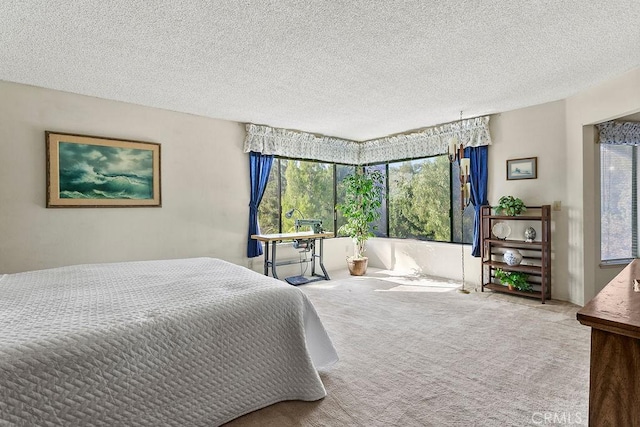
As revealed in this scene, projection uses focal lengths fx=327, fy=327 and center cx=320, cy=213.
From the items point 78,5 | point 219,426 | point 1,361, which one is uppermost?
point 78,5

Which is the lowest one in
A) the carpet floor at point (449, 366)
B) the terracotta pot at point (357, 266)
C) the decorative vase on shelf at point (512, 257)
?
the carpet floor at point (449, 366)

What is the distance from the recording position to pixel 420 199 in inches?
214

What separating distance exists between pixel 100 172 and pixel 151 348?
2.95m

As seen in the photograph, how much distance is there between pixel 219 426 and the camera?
168 cm

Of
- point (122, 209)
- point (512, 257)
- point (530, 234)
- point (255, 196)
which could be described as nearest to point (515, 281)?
point (512, 257)

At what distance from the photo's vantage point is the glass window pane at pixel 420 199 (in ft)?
16.8

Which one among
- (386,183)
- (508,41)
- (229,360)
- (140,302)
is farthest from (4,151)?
(386,183)

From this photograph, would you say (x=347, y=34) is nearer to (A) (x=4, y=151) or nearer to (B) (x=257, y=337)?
(B) (x=257, y=337)

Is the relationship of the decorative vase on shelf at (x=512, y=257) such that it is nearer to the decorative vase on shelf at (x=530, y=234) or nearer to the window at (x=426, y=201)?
the decorative vase on shelf at (x=530, y=234)

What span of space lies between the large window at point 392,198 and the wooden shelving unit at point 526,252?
410mm

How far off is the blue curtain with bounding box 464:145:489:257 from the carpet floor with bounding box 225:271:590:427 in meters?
0.92

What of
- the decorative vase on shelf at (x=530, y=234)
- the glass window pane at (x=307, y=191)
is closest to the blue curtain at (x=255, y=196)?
the glass window pane at (x=307, y=191)

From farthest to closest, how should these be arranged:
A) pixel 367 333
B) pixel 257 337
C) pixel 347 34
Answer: pixel 367 333, pixel 347 34, pixel 257 337

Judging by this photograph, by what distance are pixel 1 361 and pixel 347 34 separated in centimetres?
249
